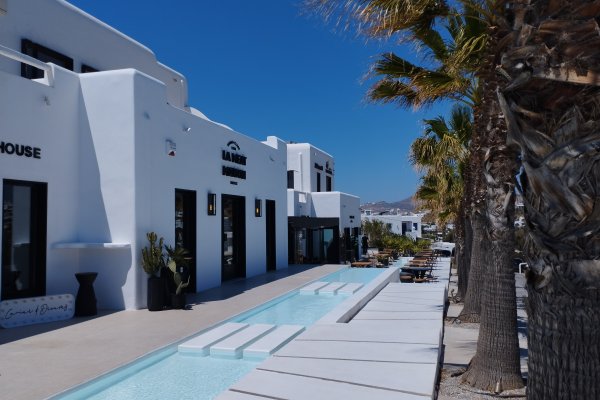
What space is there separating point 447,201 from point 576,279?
66.6 feet

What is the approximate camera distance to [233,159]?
16859 mm

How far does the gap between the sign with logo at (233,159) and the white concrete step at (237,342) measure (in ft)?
25.0

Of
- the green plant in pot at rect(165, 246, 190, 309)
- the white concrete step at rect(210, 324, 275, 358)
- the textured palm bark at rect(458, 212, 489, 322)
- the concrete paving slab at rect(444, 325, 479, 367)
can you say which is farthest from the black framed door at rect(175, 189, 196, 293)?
the textured palm bark at rect(458, 212, 489, 322)

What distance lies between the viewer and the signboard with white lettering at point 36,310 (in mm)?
9477

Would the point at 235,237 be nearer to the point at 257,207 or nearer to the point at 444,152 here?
the point at 257,207

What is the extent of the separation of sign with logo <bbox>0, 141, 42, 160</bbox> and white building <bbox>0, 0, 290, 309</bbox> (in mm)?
21

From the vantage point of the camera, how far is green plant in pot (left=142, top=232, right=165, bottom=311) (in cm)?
1125

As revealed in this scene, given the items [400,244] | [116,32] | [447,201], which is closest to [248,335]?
[116,32]

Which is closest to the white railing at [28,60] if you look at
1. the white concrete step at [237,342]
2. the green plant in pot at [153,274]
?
the green plant in pot at [153,274]

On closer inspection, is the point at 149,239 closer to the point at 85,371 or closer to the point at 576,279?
the point at 85,371

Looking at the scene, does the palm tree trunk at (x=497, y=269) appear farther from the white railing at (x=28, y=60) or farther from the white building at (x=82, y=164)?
the white railing at (x=28, y=60)

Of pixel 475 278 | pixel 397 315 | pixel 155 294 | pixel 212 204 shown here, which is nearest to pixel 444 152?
pixel 475 278

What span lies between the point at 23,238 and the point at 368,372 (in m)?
8.38

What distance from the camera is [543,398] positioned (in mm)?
2666
